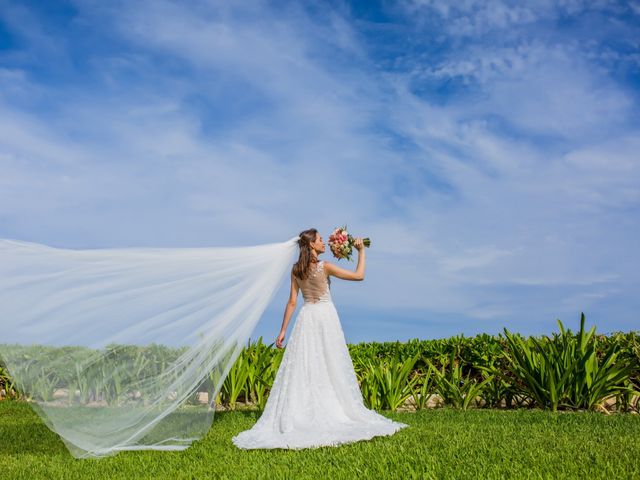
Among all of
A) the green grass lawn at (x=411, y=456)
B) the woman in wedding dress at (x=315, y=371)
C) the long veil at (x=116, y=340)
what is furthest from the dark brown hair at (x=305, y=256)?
the green grass lawn at (x=411, y=456)

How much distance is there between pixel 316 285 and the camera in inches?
299


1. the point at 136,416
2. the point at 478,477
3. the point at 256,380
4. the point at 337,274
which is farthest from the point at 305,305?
the point at 256,380

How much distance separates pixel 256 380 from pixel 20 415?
418 cm

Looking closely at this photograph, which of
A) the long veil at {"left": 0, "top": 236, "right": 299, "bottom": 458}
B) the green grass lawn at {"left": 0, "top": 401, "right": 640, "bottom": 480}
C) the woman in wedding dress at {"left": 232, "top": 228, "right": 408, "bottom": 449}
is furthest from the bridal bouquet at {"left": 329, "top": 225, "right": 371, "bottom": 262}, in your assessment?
the green grass lawn at {"left": 0, "top": 401, "right": 640, "bottom": 480}

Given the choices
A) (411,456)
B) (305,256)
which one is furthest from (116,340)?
(411,456)

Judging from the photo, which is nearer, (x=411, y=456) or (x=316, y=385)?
(x=411, y=456)

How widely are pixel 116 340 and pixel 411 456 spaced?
10.7ft

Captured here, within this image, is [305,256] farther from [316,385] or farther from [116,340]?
[116,340]

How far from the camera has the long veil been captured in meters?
6.32

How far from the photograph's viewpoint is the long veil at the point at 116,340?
6324 mm

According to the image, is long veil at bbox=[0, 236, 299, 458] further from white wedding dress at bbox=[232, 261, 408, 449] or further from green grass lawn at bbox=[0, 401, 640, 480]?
white wedding dress at bbox=[232, 261, 408, 449]

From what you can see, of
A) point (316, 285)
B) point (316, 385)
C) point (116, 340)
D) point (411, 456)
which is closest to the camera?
point (411, 456)

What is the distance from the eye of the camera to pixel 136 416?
6504 millimetres

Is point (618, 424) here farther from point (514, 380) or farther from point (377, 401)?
point (377, 401)
